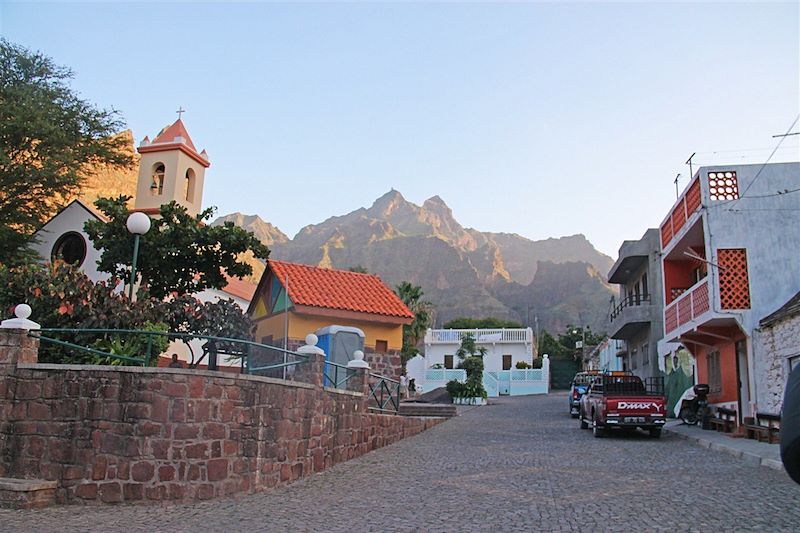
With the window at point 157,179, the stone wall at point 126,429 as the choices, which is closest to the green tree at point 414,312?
the window at point 157,179

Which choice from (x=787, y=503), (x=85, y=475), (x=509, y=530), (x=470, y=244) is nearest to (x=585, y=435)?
(x=787, y=503)

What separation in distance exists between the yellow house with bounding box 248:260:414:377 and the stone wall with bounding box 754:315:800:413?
9.81 metres

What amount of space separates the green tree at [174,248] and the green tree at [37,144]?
504 centimetres

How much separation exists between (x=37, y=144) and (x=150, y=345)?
1768 cm

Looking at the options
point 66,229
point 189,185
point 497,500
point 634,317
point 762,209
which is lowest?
point 497,500

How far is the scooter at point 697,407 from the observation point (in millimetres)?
20152

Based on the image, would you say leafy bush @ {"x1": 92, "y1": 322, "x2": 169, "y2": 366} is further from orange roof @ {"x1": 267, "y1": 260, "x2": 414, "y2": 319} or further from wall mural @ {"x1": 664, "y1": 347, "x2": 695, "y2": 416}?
wall mural @ {"x1": 664, "y1": 347, "x2": 695, "y2": 416}

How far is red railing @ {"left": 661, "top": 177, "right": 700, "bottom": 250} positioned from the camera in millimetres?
19266

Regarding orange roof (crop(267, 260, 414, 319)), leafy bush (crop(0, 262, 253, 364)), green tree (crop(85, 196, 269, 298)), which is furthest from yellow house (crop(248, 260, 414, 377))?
leafy bush (crop(0, 262, 253, 364))

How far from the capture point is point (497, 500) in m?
9.19

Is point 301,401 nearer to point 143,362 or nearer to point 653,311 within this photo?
point 143,362

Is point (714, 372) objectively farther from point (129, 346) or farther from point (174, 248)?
point (129, 346)

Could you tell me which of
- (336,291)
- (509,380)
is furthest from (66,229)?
(509,380)

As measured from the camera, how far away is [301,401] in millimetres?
11125
